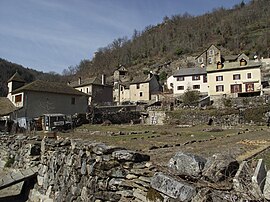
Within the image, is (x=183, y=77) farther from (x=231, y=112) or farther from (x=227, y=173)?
(x=227, y=173)

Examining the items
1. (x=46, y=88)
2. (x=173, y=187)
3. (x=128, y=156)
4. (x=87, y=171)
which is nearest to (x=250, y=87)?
(x=46, y=88)

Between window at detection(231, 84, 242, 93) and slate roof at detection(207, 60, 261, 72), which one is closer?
slate roof at detection(207, 60, 261, 72)

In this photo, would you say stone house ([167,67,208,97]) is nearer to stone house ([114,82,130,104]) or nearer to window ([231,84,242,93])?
window ([231,84,242,93])

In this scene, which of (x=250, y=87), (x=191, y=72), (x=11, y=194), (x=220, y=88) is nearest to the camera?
(x=11, y=194)

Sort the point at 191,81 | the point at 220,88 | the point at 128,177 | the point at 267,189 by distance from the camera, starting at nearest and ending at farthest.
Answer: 1. the point at 267,189
2. the point at 128,177
3. the point at 220,88
4. the point at 191,81

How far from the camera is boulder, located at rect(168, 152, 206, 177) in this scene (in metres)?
4.65

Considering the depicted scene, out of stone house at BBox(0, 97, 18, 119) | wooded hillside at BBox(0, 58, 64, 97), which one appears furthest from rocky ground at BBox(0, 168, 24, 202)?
wooded hillside at BBox(0, 58, 64, 97)

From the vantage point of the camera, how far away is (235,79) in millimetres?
53906

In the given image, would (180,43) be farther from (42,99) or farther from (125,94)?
(42,99)

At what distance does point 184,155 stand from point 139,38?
13887 cm

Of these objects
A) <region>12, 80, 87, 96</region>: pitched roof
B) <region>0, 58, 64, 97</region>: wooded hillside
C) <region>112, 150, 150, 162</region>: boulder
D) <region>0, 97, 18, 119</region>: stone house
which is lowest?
<region>112, 150, 150, 162</region>: boulder

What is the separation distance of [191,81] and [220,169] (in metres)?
60.9

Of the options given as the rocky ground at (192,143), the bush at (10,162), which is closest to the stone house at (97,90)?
the rocky ground at (192,143)

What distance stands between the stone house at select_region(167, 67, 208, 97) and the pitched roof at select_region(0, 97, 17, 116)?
37.4 metres
